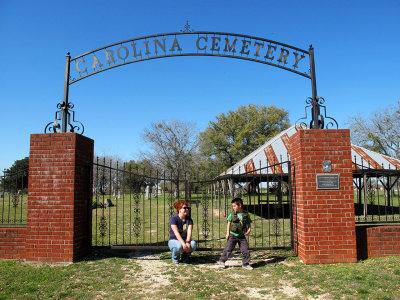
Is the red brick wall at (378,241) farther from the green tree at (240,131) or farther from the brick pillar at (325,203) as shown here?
the green tree at (240,131)

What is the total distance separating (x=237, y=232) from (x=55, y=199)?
343 cm

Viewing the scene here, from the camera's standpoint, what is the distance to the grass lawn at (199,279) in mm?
3947

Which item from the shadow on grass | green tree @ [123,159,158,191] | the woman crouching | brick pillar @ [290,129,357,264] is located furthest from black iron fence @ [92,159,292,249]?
brick pillar @ [290,129,357,264]

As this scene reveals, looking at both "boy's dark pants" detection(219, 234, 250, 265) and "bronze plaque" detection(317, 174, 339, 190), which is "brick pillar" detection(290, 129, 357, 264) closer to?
"bronze plaque" detection(317, 174, 339, 190)

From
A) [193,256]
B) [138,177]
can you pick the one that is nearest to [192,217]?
[193,256]

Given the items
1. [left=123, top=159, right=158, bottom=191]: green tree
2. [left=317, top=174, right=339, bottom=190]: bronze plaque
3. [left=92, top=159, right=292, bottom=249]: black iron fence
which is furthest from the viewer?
[left=92, top=159, right=292, bottom=249]: black iron fence

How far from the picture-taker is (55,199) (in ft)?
18.0

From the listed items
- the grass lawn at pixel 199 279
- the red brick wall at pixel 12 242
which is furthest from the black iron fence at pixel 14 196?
the grass lawn at pixel 199 279

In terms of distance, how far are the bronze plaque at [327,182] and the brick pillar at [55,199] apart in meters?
4.51

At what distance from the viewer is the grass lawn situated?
13.0 feet

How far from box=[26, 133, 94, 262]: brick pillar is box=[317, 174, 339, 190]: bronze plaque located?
451 centimetres

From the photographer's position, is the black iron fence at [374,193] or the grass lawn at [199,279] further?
the black iron fence at [374,193]

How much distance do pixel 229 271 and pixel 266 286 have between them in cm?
88

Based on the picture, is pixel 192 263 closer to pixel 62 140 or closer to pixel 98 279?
pixel 98 279
